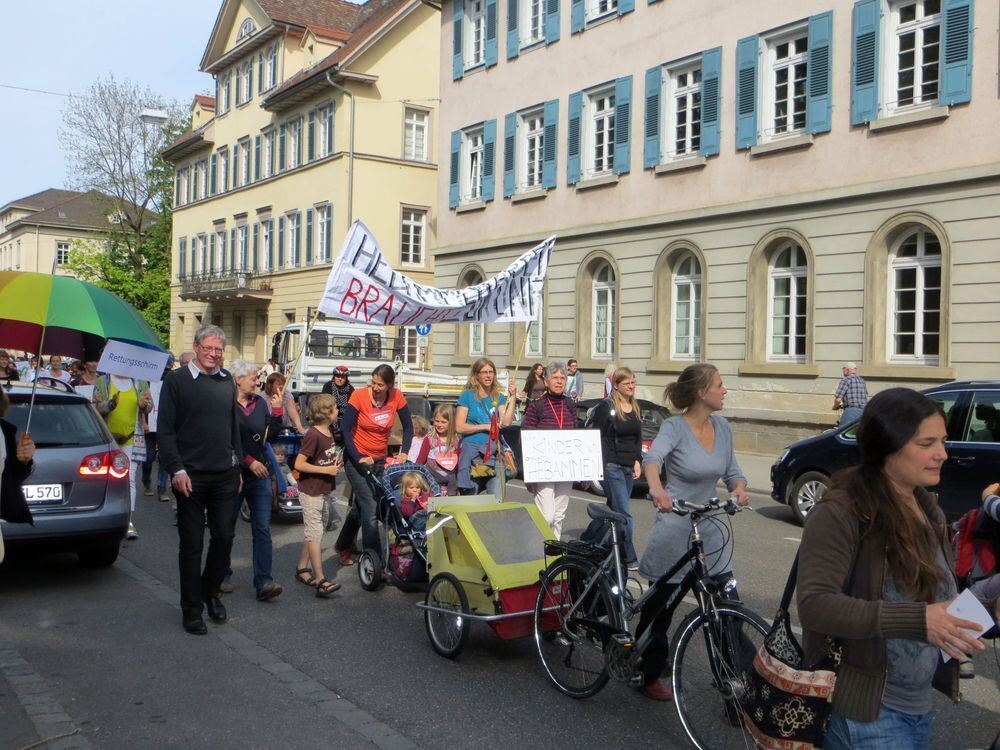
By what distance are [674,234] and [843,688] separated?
21.3 m

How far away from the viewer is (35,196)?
354 ft

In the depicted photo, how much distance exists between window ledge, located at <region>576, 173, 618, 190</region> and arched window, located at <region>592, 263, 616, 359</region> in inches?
75.1

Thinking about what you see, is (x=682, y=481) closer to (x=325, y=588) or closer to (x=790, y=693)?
(x=790, y=693)

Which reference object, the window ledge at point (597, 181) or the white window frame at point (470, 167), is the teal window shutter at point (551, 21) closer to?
the window ledge at point (597, 181)

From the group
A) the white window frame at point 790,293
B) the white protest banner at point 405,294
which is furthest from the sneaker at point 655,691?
the white window frame at point 790,293

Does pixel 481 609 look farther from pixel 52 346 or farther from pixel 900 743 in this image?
pixel 52 346

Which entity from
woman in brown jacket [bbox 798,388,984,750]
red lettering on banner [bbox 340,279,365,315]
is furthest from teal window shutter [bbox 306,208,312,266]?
woman in brown jacket [bbox 798,388,984,750]

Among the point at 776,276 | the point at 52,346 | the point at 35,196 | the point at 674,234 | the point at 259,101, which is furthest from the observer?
the point at 35,196

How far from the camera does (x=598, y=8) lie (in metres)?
25.6

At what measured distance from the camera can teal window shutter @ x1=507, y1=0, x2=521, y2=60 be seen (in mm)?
28047

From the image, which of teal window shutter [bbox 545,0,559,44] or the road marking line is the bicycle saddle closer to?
the road marking line

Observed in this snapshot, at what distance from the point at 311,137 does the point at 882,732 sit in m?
41.2

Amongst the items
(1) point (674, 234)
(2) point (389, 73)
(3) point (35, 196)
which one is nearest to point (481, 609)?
(1) point (674, 234)

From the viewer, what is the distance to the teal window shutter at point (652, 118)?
2373 centimetres
